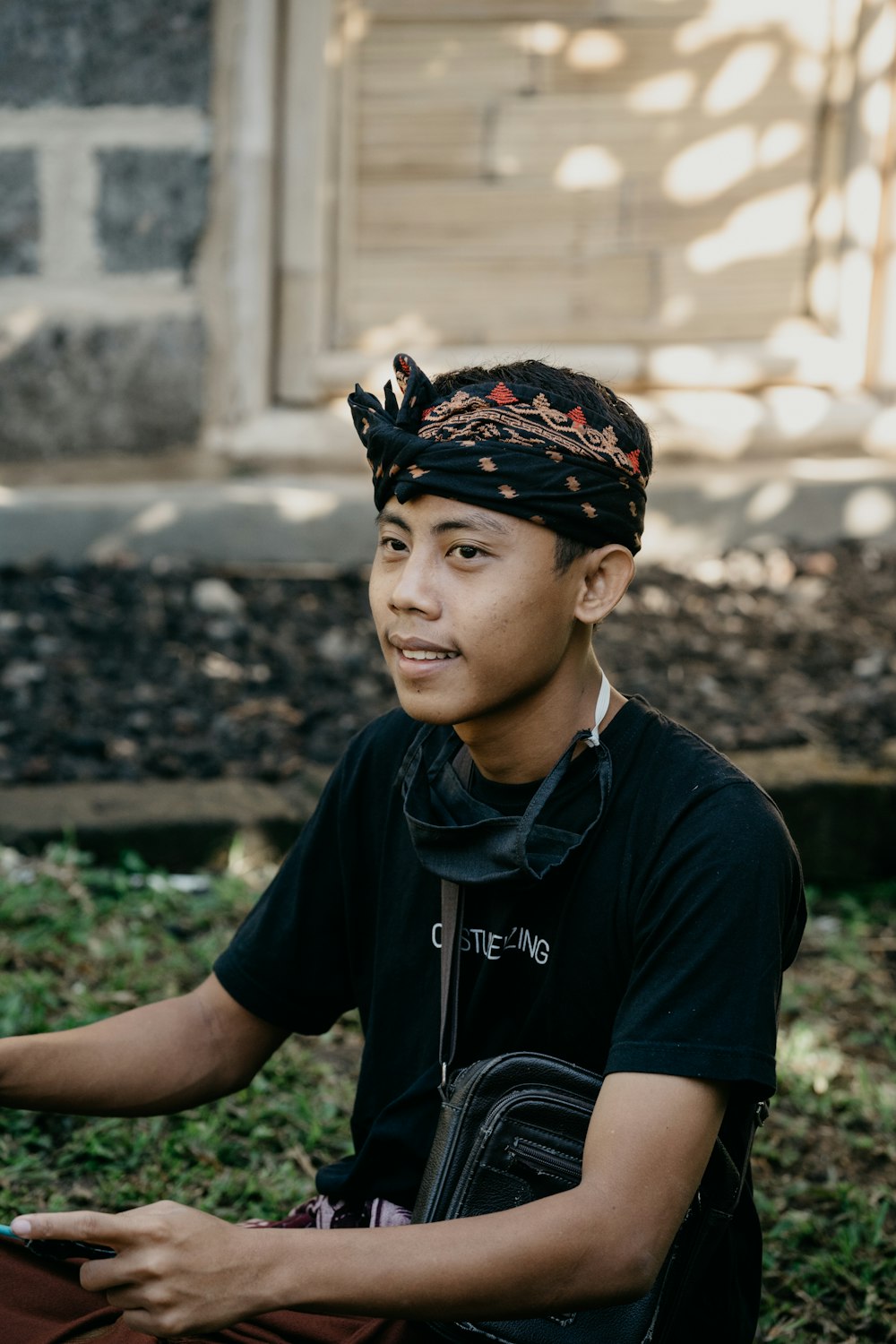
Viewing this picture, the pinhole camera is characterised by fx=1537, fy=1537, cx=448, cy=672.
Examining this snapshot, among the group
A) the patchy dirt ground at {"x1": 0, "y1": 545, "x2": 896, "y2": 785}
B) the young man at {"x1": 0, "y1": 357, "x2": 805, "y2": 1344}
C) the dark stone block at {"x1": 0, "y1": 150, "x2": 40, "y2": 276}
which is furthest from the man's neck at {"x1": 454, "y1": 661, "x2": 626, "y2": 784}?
the dark stone block at {"x1": 0, "y1": 150, "x2": 40, "y2": 276}

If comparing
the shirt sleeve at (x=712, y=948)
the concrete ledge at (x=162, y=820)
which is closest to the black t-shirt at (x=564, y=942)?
the shirt sleeve at (x=712, y=948)

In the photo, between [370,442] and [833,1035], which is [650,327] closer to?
[833,1035]

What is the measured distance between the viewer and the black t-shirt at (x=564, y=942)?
1874 mm

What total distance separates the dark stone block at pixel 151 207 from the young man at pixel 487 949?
3.33 meters

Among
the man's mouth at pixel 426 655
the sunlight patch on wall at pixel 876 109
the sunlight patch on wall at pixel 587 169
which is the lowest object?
the man's mouth at pixel 426 655

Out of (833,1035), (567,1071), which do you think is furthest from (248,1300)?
(833,1035)

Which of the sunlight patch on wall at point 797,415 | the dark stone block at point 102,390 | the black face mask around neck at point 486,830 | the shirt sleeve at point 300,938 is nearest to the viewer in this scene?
the black face mask around neck at point 486,830

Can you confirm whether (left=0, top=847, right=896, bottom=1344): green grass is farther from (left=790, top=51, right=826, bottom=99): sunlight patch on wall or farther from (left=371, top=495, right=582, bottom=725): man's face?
(left=790, top=51, right=826, bottom=99): sunlight patch on wall

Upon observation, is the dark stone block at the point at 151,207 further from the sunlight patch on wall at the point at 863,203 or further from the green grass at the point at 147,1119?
the sunlight patch on wall at the point at 863,203

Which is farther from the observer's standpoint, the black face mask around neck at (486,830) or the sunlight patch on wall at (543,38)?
the sunlight patch on wall at (543,38)

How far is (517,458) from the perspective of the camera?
204cm

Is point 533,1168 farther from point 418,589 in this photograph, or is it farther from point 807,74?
point 807,74

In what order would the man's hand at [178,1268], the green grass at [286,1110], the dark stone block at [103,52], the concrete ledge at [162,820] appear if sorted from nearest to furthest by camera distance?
the man's hand at [178,1268] < the green grass at [286,1110] < the concrete ledge at [162,820] < the dark stone block at [103,52]

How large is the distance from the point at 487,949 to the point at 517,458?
67 centimetres
